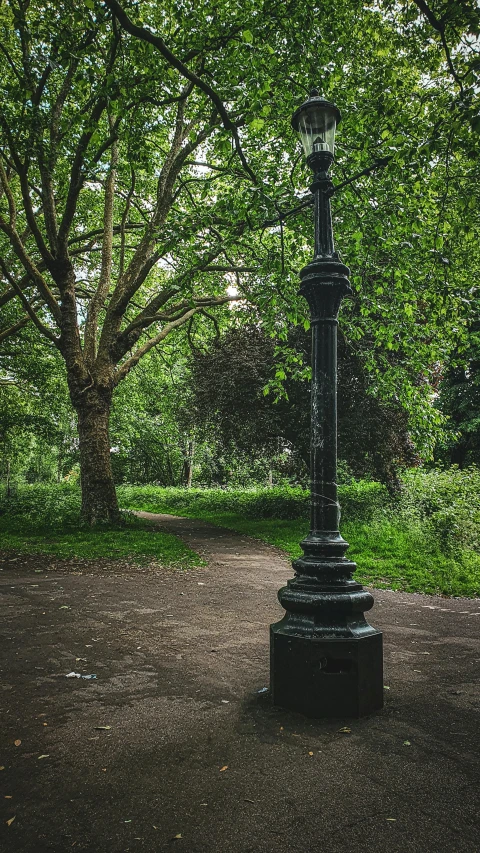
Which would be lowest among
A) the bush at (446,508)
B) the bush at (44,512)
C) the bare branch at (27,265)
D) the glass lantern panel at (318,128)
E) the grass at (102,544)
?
the grass at (102,544)

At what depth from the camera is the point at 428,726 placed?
3.15 metres

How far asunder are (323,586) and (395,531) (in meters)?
8.36

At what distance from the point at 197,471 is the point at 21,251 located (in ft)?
79.5

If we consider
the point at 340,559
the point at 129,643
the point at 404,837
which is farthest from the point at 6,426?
the point at 404,837

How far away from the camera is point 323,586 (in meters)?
3.49

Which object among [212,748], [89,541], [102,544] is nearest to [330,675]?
[212,748]

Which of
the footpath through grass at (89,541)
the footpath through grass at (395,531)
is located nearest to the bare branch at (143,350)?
the footpath through grass at (89,541)

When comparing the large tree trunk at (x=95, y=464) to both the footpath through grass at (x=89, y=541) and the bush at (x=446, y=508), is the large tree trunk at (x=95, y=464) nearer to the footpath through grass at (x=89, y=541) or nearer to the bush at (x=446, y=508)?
the footpath through grass at (x=89, y=541)

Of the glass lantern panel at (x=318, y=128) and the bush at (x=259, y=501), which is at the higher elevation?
the glass lantern panel at (x=318, y=128)

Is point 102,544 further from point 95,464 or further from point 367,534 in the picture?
point 367,534

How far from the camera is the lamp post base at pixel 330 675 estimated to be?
10.7 feet

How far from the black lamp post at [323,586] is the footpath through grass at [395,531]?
4498 millimetres

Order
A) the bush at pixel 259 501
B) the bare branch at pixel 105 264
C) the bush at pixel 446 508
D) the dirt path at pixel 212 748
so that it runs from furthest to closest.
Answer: the bush at pixel 259 501 < the bare branch at pixel 105 264 < the bush at pixel 446 508 < the dirt path at pixel 212 748

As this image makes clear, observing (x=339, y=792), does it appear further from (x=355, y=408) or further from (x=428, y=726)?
(x=355, y=408)
